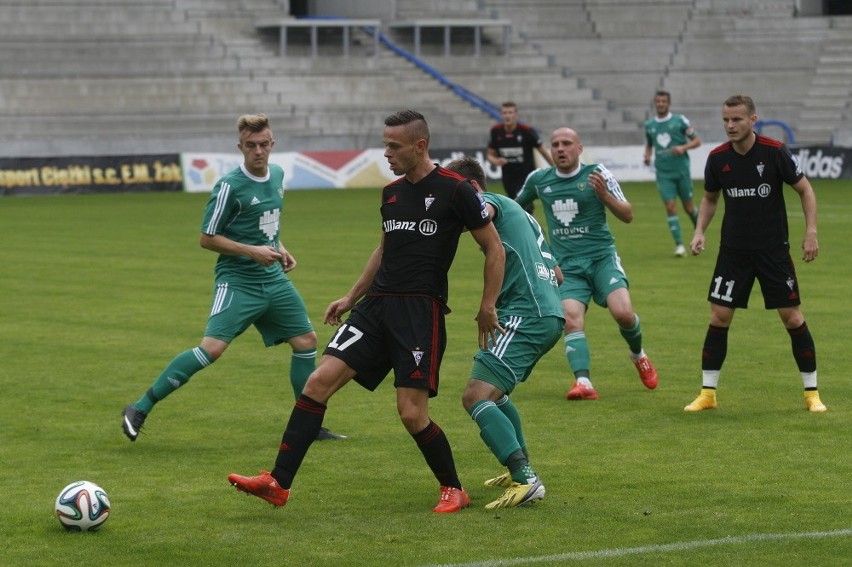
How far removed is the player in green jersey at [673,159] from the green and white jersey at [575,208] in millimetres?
9951

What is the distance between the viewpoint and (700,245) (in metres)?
10.1

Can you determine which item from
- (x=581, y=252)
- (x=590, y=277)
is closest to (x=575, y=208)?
(x=581, y=252)

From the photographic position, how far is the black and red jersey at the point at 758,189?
9820mm

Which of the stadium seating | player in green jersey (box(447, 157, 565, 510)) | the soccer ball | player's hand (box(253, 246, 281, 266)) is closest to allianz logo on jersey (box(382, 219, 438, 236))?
player in green jersey (box(447, 157, 565, 510))

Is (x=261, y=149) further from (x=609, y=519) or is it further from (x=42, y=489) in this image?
(x=609, y=519)

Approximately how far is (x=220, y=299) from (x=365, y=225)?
1715 cm

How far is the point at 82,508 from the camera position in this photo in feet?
23.0

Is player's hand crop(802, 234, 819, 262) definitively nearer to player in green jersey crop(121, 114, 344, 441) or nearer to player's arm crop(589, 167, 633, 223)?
player's arm crop(589, 167, 633, 223)

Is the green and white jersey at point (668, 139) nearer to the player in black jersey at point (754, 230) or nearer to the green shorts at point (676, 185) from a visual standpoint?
the green shorts at point (676, 185)

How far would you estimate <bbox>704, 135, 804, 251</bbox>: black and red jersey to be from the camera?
9.82 meters

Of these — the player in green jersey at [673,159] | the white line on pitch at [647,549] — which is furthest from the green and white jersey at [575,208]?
the player in green jersey at [673,159]

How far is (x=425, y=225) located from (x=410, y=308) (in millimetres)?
423

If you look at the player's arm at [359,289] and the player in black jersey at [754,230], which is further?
the player in black jersey at [754,230]

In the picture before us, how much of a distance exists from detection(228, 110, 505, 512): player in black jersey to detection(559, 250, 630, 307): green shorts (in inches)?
152
